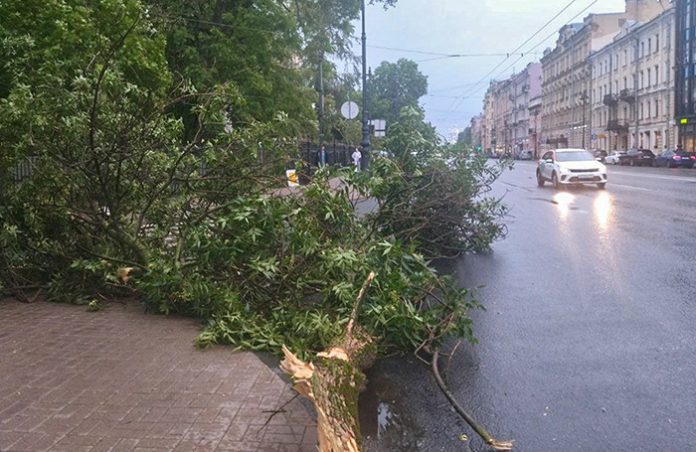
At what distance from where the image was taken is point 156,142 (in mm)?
7621

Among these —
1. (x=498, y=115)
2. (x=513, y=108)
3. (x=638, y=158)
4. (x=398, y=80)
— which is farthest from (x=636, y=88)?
(x=498, y=115)

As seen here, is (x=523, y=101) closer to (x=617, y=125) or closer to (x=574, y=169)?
(x=617, y=125)

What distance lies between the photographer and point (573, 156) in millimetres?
27188

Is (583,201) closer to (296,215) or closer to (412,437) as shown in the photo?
(296,215)

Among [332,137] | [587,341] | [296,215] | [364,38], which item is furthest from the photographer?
[332,137]

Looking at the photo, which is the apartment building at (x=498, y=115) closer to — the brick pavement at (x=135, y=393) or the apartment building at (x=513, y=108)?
the apartment building at (x=513, y=108)

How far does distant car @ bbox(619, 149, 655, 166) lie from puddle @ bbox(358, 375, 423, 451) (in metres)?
53.0

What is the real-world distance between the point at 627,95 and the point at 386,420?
2817 inches

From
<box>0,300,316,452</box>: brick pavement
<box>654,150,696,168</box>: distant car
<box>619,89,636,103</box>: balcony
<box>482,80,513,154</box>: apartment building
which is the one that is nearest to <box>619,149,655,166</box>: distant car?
<box>654,150,696,168</box>: distant car

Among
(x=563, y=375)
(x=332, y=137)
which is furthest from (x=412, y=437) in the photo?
(x=332, y=137)

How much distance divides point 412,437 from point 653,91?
6698cm

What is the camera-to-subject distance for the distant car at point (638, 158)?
53125mm

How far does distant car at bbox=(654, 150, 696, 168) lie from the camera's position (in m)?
46.7

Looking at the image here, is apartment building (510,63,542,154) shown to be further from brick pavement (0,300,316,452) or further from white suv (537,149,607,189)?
brick pavement (0,300,316,452)
